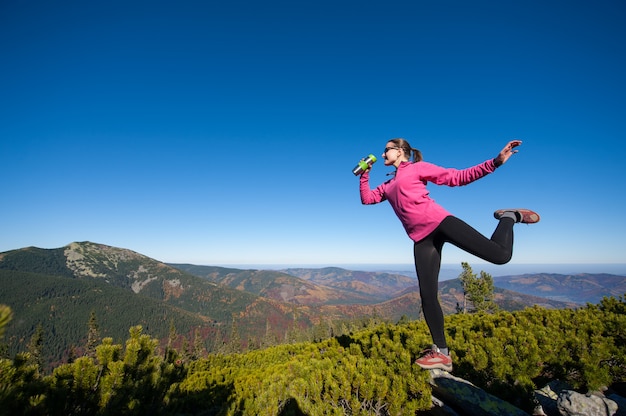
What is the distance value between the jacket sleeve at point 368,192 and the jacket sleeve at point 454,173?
0.80 meters

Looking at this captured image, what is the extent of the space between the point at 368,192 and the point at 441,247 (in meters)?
1.40

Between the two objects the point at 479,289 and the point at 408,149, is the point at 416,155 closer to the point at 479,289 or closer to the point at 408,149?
the point at 408,149

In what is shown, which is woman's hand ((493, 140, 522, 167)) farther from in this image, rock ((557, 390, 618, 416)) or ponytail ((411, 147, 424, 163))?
rock ((557, 390, 618, 416))

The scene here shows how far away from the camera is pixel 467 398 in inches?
144

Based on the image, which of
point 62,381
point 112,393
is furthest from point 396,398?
point 62,381

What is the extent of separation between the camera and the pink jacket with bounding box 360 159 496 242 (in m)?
3.84

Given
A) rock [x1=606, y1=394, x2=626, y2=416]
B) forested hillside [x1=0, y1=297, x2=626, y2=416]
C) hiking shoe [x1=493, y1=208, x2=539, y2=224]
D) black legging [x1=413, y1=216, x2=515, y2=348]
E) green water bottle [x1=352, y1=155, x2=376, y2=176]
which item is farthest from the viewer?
green water bottle [x1=352, y1=155, x2=376, y2=176]

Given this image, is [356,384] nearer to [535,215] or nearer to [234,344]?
[535,215]

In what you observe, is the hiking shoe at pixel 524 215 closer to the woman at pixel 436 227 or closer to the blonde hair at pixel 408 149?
the woman at pixel 436 227

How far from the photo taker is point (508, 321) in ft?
22.0

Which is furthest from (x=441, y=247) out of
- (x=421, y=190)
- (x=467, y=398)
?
(x=467, y=398)

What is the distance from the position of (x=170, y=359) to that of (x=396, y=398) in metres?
3.83

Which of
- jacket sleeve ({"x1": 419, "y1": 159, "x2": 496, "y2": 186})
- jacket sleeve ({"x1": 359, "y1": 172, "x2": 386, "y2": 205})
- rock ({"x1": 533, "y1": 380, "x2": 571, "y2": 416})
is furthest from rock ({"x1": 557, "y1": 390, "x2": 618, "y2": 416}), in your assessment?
jacket sleeve ({"x1": 359, "y1": 172, "x2": 386, "y2": 205})

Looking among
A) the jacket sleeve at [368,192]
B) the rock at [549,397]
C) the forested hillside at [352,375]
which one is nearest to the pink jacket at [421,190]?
the jacket sleeve at [368,192]
